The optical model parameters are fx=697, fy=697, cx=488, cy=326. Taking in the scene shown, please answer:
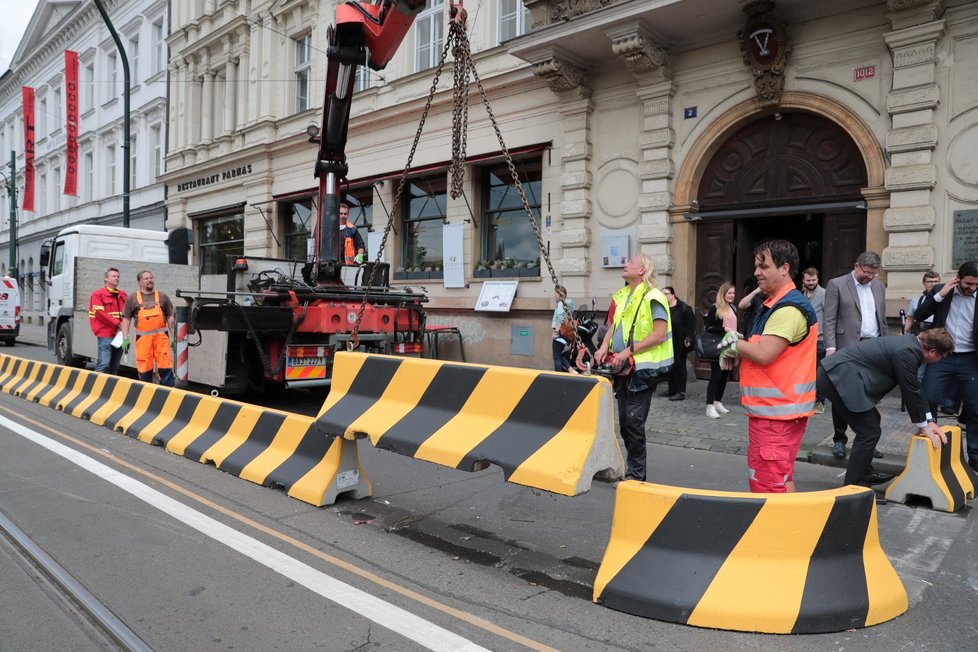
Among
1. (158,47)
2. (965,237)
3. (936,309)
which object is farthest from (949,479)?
(158,47)

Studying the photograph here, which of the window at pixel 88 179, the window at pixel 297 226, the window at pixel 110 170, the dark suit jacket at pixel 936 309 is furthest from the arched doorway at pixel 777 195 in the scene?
the window at pixel 88 179

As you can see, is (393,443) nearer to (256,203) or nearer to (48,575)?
(48,575)

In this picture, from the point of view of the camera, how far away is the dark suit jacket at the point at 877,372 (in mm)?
4445

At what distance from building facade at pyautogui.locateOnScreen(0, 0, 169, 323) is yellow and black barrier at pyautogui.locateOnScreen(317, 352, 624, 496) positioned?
23.5 m

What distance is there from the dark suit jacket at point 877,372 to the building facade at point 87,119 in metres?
25.4

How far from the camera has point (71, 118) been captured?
102ft

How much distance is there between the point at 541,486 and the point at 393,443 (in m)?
1.11

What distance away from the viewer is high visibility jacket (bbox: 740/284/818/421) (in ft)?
11.8

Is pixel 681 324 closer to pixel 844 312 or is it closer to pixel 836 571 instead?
pixel 844 312

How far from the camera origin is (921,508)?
5.06 metres

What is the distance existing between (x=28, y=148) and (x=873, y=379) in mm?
42825

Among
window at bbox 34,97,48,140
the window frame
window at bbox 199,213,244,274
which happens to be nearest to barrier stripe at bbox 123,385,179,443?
the window frame

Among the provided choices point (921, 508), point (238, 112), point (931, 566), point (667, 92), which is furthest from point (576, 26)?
point (238, 112)

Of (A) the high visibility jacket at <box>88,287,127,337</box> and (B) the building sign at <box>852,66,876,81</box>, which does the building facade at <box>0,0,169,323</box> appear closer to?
(A) the high visibility jacket at <box>88,287,127,337</box>
